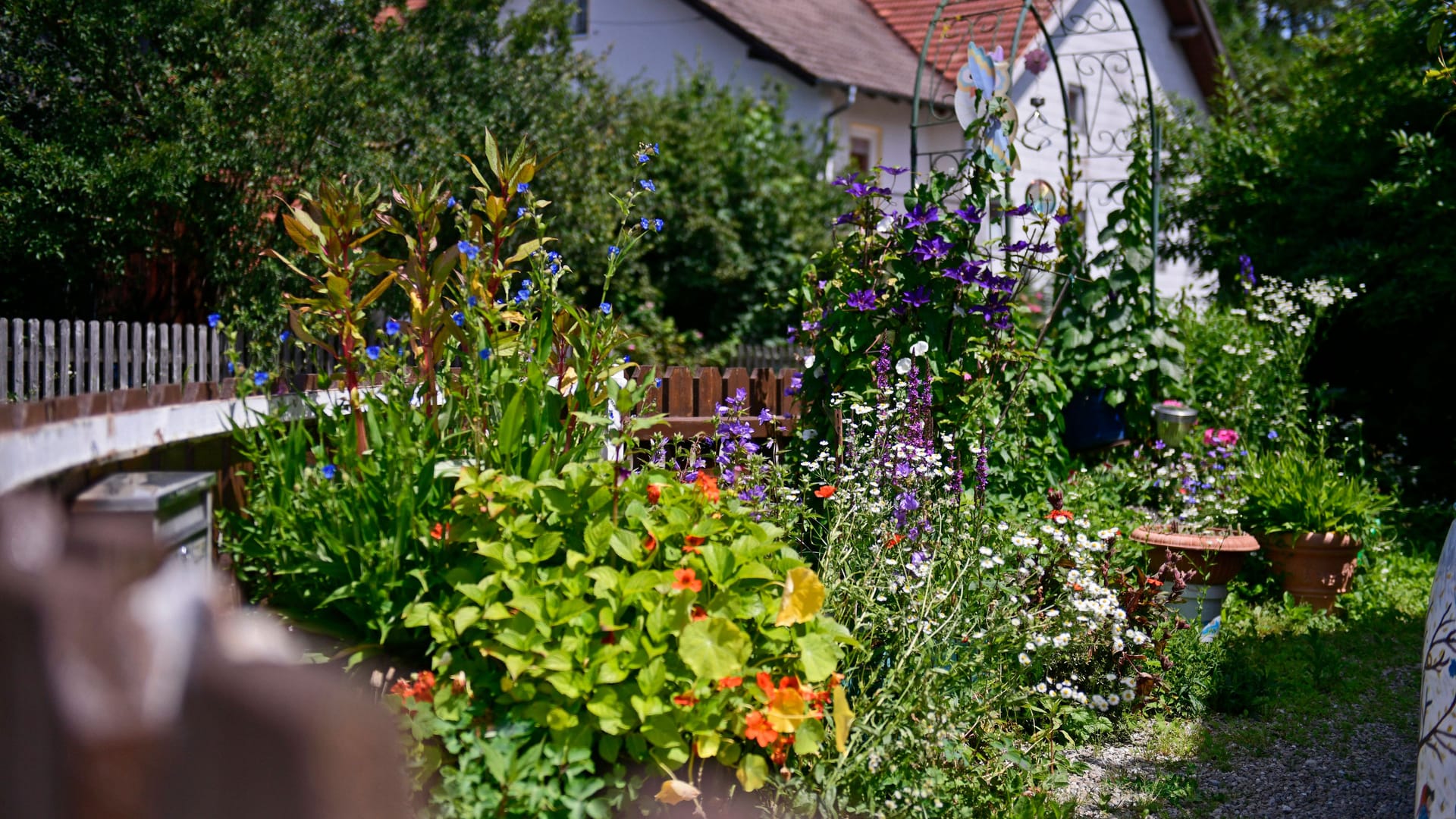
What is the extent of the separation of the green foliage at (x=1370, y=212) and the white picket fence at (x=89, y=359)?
22.8ft

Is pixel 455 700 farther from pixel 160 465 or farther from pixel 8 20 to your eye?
pixel 8 20

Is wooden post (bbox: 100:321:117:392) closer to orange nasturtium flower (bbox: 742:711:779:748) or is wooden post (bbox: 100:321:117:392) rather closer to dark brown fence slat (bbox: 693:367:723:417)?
dark brown fence slat (bbox: 693:367:723:417)

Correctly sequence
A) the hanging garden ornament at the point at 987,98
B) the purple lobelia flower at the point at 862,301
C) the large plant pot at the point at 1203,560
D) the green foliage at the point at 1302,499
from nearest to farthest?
the purple lobelia flower at the point at 862,301 < the large plant pot at the point at 1203,560 < the hanging garden ornament at the point at 987,98 < the green foliage at the point at 1302,499

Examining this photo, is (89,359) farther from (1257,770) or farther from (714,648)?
(1257,770)

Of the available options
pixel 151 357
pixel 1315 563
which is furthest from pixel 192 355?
pixel 1315 563

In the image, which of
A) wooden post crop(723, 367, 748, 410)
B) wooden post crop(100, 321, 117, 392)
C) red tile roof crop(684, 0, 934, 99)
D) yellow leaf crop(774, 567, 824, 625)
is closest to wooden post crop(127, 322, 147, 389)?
wooden post crop(100, 321, 117, 392)

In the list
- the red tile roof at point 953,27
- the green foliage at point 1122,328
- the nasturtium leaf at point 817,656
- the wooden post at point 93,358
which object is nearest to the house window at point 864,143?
the red tile roof at point 953,27

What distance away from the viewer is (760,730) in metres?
2.24

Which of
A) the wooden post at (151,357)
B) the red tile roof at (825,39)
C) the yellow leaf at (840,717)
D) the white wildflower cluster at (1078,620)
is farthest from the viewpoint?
the red tile roof at (825,39)

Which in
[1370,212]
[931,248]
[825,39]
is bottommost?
[931,248]

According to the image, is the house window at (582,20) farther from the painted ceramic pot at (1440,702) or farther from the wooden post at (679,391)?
the painted ceramic pot at (1440,702)

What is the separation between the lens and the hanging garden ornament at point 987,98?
196 inches

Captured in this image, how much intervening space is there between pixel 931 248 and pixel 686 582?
237 cm

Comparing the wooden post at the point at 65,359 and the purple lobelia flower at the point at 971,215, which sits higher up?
the purple lobelia flower at the point at 971,215
